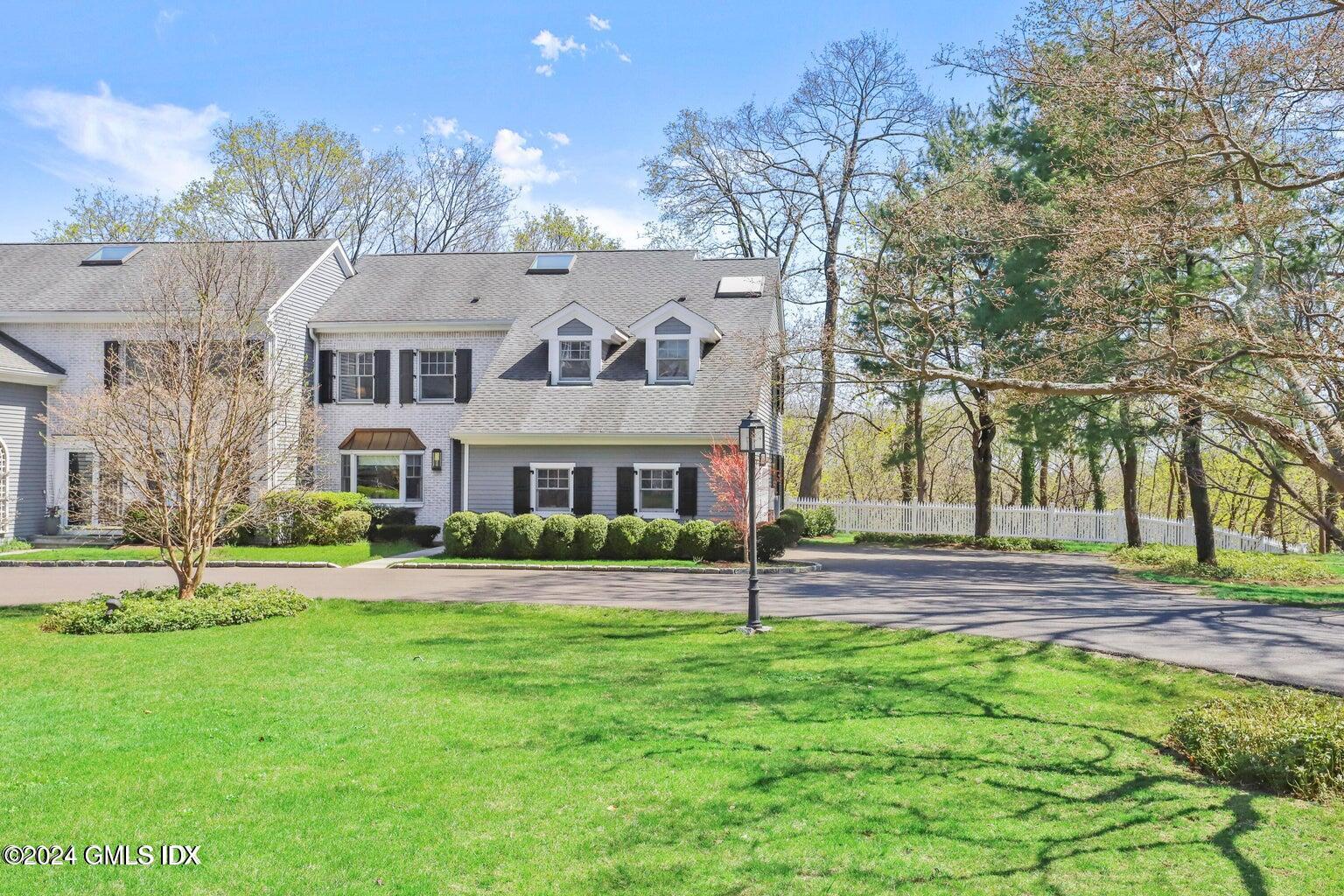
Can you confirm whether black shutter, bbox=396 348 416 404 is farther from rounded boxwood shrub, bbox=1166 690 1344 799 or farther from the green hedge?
rounded boxwood shrub, bbox=1166 690 1344 799

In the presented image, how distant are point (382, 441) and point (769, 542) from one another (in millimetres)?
11519

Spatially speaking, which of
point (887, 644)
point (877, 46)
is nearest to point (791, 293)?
point (877, 46)

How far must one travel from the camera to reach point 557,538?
69.6 feet

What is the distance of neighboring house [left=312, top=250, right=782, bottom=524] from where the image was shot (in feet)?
76.6

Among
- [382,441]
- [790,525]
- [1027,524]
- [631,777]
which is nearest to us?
[631,777]

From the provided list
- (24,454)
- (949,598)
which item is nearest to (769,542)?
(949,598)

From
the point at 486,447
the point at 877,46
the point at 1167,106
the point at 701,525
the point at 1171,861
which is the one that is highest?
the point at 877,46

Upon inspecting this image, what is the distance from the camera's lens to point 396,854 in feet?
16.6

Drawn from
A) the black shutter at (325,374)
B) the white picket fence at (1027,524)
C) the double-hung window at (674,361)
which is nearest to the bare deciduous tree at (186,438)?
the black shutter at (325,374)

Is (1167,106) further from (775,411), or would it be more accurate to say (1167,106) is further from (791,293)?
(791,293)

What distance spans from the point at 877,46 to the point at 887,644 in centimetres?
2768

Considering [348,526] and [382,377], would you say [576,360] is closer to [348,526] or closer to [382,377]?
[382,377]

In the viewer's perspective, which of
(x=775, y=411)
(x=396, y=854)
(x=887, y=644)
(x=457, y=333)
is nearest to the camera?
(x=396, y=854)

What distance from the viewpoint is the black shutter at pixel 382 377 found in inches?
1023
